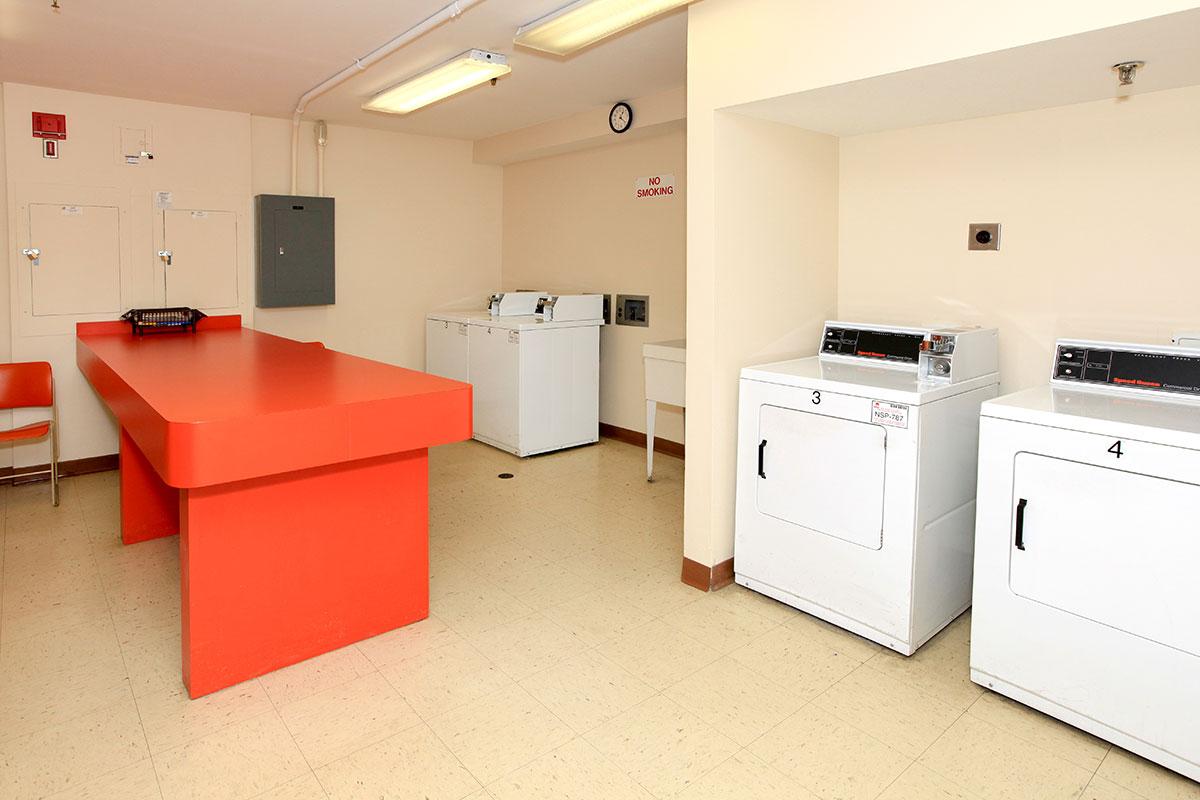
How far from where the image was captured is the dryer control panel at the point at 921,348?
9.46 feet

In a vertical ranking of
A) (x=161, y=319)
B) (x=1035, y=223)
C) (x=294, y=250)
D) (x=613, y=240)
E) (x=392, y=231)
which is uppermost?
(x=392, y=231)

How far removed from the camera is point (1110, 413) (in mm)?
2326

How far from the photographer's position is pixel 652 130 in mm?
5156

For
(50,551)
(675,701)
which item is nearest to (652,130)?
(675,701)

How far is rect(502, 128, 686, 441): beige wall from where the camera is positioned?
5.41 meters

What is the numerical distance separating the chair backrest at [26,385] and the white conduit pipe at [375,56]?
2.14m

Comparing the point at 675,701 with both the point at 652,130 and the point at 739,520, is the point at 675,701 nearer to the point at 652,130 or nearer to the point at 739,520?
the point at 739,520

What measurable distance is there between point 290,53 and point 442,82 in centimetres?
78

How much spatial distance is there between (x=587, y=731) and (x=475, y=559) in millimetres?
1475

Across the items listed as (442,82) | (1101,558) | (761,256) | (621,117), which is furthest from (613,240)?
(1101,558)

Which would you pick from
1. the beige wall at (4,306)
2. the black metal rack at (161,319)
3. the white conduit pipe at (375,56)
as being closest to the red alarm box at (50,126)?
the beige wall at (4,306)

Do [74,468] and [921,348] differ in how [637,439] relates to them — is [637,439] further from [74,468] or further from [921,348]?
[74,468]

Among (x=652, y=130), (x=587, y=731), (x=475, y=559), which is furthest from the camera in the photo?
(x=652, y=130)

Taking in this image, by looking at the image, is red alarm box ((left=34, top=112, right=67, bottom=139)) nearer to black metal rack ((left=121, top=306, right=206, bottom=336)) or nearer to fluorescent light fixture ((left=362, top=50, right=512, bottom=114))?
black metal rack ((left=121, top=306, right=206, bottom=336))
